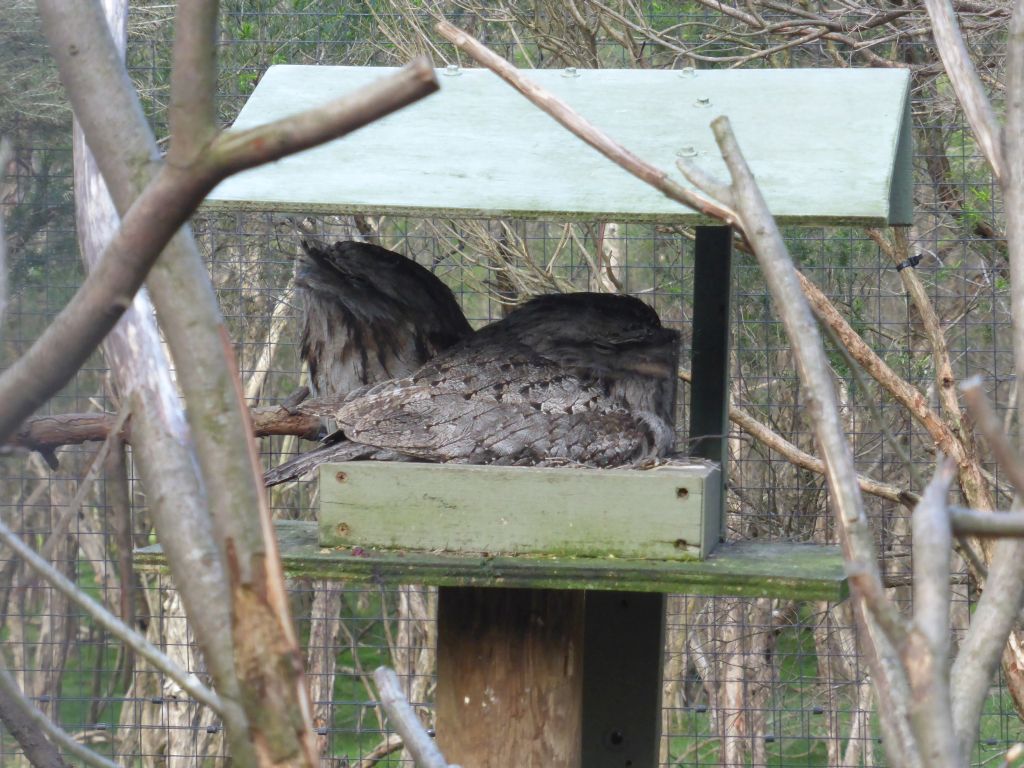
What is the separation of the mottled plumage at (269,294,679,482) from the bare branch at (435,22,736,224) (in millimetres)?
874

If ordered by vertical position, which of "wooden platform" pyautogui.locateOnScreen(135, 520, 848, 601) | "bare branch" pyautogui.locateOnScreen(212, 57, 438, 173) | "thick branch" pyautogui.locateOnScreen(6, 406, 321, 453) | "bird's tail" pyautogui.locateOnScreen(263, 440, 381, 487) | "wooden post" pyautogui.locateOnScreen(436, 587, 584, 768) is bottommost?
"wooden post" pyautogui.locateOnScreen(436, 587, 584, 768)

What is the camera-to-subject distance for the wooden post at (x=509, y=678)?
2.37m

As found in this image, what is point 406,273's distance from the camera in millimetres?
2639

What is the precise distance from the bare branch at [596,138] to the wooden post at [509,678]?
49.8 inches

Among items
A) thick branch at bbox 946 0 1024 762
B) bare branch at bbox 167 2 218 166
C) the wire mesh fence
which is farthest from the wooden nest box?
the wire mesh fence

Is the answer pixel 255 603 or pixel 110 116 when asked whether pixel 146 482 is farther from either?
pixel 110 116

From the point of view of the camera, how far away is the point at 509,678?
2385 mm

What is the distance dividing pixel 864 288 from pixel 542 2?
1.87m

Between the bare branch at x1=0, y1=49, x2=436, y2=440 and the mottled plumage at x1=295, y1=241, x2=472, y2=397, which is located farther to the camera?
the mottled plumage at x1=295, y1=241, x2=472, y2=397

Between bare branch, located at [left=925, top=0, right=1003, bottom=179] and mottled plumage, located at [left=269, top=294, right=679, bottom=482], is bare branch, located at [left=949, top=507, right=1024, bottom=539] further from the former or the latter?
mottled plumage, located at [left=269, top=294, right=679, bottom=482]

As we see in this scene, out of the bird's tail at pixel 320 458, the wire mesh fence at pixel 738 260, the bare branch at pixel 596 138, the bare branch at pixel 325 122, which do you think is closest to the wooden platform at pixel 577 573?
the bird's tail at pixel 320 458

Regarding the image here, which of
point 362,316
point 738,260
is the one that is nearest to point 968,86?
point 362,316

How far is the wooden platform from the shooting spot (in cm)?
204

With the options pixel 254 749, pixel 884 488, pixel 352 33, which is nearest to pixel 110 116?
pixel 254 749
